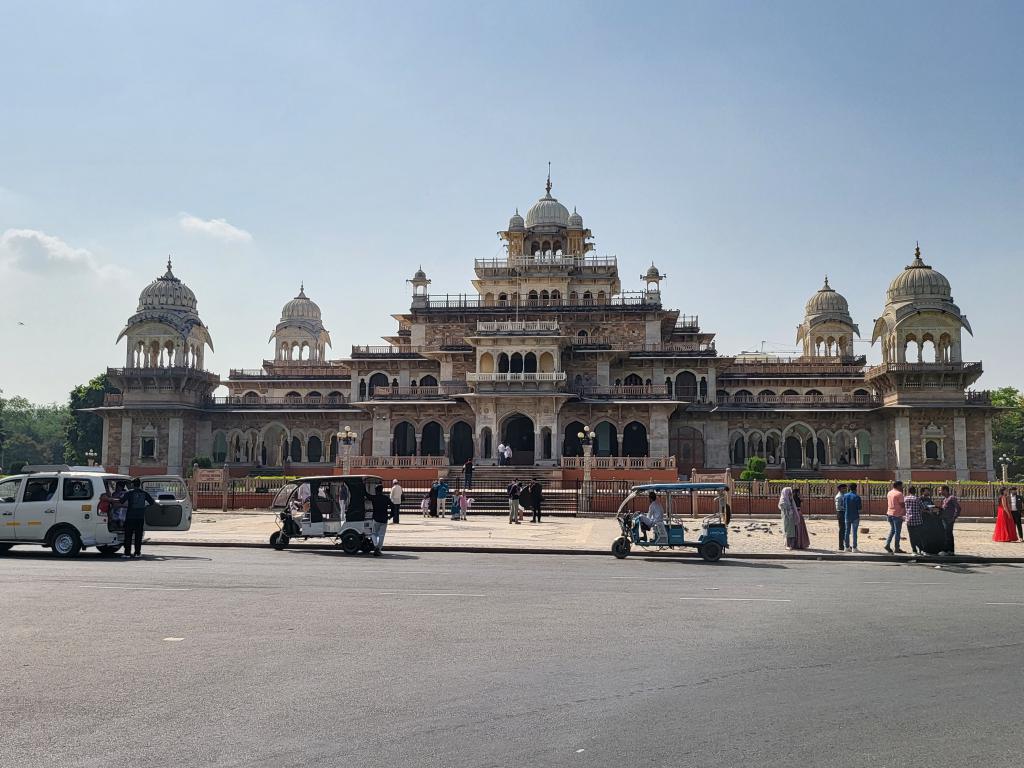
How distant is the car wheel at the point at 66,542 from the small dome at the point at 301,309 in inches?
2312

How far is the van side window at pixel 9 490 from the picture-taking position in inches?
795

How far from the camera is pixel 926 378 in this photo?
177ft

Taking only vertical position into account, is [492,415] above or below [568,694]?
above

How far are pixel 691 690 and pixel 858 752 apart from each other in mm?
1932

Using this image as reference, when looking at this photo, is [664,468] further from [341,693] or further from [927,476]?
[341,693]

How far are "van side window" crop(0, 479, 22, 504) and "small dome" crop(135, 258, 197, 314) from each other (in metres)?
43.3

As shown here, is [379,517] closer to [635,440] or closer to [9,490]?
[9,490]

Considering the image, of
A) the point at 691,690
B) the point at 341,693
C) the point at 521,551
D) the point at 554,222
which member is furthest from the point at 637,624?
the point at 554,222

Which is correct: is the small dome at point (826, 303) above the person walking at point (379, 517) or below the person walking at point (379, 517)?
above

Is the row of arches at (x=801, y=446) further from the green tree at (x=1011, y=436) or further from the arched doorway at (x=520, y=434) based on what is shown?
the green tree at (x=1011, y=436)

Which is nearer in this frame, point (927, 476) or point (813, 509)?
point (813, 509)

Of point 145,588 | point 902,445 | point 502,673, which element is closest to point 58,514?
point 145,588

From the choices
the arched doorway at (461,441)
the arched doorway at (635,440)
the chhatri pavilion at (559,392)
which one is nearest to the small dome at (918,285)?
the chhatri pavilion at (559,392)

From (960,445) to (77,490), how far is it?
160 ft
